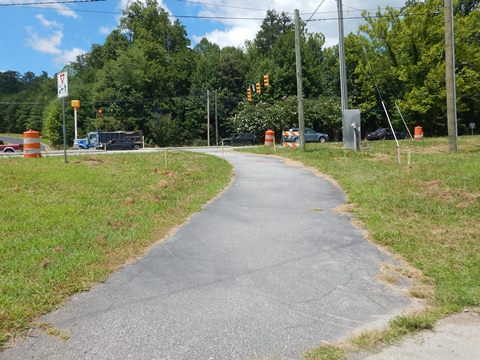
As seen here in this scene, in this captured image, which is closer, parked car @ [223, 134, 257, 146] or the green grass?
the green grass

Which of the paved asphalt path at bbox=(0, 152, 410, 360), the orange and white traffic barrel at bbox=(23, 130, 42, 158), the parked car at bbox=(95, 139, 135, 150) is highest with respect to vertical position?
the parked car at bbox=(95, 139, 135, 150)

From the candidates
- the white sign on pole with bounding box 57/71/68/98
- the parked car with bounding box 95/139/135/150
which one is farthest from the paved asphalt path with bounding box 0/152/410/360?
the parked car with bounding box 95/139/135/150

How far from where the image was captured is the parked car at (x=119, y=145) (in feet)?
143

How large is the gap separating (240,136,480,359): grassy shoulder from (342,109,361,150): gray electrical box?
20.6ft

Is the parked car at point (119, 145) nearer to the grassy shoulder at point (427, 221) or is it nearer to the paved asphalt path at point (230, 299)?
the grassy shoulder at point (427, 221)

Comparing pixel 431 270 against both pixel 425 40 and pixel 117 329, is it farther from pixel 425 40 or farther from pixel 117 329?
pixel 425 40

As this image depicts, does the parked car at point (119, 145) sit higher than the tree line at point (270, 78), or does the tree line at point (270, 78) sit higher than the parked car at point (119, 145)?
the tree line at point (270, 78)

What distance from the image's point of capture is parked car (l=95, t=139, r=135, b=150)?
1715 inches

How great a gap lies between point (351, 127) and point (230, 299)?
62.3 feet

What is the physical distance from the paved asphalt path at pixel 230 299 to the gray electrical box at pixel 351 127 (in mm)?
14921

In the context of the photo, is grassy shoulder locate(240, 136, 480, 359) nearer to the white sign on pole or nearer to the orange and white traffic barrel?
→ the white sign on pole

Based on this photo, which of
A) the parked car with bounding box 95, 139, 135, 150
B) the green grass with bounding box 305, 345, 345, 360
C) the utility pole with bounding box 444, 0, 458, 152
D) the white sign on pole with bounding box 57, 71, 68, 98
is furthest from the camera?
the parked car with bounding box 95, 139, 135, 150

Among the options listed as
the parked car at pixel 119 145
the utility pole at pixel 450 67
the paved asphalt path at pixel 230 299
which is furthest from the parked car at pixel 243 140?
the paved asphalt path at pixel 230 299

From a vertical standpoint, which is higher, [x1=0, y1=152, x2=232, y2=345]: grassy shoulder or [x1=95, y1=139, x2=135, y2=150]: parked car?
[x1=95, y1=139, x2=135, y2=150]: parked car
